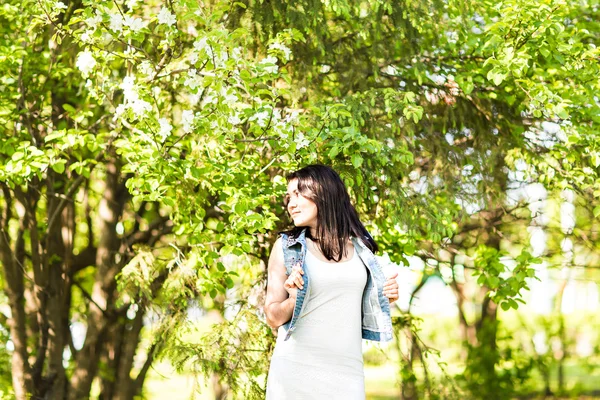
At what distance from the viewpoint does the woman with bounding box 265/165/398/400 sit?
111 inches

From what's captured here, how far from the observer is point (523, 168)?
5.63m

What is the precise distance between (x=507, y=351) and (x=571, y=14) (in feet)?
16.4

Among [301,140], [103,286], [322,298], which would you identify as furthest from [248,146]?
[103,286]

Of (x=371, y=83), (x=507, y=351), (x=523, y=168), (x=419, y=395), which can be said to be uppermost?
(x=371, y=83)

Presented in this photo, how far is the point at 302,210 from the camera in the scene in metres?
3.00

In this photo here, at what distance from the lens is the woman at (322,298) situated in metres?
2.81

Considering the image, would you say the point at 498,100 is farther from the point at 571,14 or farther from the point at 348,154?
the point at 348,154

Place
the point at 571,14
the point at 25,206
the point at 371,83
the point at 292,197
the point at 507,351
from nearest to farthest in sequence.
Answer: the point at 292,197 < the point at 371,83 < the point at 571,14 < the point at 25,206 < the point at 507,351

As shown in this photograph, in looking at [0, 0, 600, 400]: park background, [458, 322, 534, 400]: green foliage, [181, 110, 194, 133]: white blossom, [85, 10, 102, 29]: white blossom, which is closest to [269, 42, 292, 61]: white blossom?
[0, 0, 600, 400]: park background

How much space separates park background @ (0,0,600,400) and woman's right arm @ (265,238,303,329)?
1.27 meters

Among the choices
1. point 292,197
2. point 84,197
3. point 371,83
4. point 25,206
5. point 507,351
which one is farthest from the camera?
point 507,351

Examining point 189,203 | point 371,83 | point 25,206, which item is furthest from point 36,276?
point 371,83

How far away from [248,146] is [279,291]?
200 centimetres

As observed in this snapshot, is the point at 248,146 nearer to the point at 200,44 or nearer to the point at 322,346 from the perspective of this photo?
the point at 200,44
